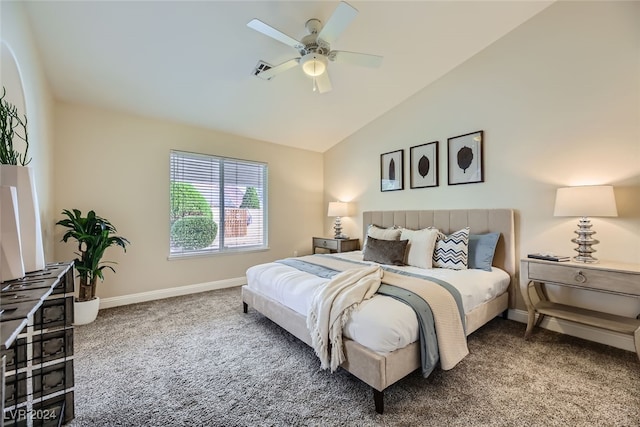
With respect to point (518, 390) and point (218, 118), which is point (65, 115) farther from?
point (518, 390)

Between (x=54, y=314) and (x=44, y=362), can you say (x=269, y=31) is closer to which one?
(x=54, y=314)

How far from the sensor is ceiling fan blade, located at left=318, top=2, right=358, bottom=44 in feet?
6.33

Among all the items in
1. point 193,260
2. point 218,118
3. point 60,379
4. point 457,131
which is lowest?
point 60,379

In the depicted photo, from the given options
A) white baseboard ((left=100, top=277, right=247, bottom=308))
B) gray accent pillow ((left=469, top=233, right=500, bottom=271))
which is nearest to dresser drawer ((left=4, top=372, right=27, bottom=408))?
white baseboard ((left=100, top=277, right=247, bottom=308))

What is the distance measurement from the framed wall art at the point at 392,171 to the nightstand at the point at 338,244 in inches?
42.1

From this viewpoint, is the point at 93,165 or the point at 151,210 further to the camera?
the point at 151,210

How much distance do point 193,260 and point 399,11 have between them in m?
4.01

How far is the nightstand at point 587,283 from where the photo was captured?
210cm

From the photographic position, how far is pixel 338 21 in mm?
2072

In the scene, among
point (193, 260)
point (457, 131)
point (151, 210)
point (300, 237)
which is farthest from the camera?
point (300, 237)

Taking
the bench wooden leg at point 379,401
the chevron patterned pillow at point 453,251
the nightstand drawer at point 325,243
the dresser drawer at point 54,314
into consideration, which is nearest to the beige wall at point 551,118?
the chevron patterned pillow at point 453,251

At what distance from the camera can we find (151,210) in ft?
12.4

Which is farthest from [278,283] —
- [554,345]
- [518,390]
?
[554,345]

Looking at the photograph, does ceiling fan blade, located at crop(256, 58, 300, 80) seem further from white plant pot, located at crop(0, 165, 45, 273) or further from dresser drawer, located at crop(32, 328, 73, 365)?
dresser drawer, located at crop(32, 328, 73, 365)
